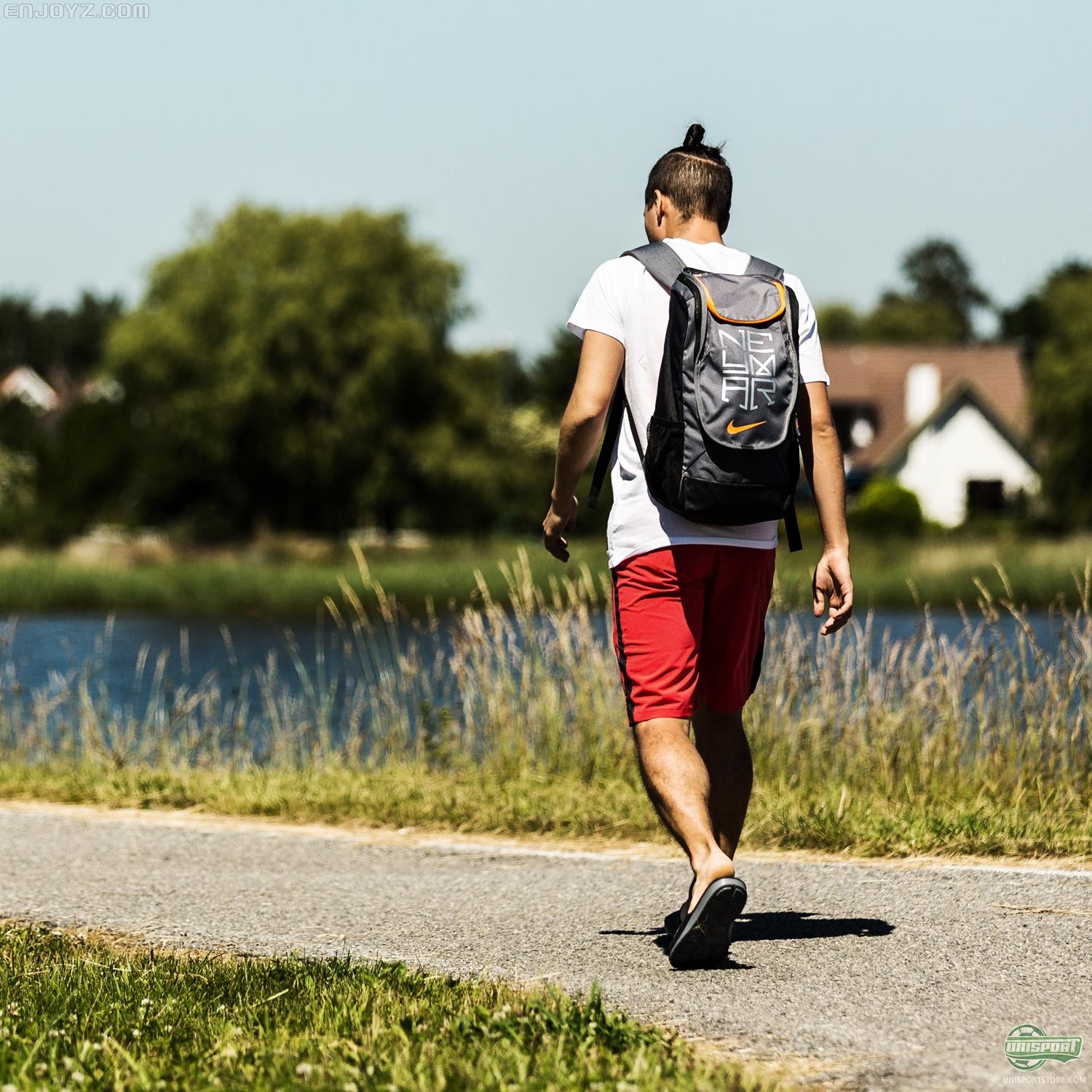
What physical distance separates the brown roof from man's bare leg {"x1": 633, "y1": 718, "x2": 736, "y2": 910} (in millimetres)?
55685

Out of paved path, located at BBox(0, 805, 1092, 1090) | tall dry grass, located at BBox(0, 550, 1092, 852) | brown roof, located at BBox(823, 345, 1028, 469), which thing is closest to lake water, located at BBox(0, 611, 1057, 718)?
tall dry grass, located at BBox(0, 550, 1092, 852)

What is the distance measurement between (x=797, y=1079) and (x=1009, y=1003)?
825 millimetres

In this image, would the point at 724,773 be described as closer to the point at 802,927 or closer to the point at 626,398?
the point at 802,927

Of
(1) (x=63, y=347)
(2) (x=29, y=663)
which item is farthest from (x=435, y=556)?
(1) (x=63, y=347)

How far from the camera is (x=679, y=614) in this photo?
4559mm

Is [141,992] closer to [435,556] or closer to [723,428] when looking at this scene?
[723,428]

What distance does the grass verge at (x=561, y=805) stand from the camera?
20.4 ft

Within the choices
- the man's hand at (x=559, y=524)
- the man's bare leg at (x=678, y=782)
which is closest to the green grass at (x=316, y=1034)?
the man's bare leg at (x=678, y=782)

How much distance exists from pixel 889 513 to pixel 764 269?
43874 millimetres

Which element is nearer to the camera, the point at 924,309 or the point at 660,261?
the point at 660,261

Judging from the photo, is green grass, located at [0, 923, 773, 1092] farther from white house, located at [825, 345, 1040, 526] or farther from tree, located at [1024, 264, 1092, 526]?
white house, located at [825, 345, 1040, 526]

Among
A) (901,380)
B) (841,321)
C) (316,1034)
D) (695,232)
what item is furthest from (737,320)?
(841,321)

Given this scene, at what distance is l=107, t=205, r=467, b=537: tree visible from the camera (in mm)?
49000

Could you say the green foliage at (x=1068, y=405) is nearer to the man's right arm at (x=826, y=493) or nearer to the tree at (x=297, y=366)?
the tree at (x=297, y=366)
